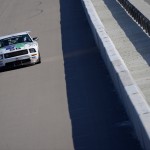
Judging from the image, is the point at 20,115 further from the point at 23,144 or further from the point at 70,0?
the point at 70,0

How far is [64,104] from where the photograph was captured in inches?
593

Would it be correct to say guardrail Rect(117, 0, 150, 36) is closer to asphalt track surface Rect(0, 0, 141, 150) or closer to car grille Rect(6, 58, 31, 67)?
asphalt track surface Rect(0, 0, 141, 150)

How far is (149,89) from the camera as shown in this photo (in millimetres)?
14625

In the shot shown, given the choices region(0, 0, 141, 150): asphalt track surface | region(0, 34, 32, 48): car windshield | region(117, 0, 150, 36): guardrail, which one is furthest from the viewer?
region(0, 34, 32, 48): car windshield

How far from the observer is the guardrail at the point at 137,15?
22719 millimetres

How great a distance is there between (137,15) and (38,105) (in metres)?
11.8

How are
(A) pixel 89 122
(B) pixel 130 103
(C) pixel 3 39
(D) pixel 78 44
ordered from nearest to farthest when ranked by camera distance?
1. (B) pixel 130 103
2. (A) pixel 89 122
3. (C) pixel 3 39
4. (D) pixel 78 44

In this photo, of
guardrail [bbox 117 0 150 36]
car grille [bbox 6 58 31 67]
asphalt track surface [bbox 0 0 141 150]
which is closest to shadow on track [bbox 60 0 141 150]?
asphalt track surface [bbox 0 0 141 150]

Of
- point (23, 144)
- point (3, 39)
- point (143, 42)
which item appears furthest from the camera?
point (3, 39)

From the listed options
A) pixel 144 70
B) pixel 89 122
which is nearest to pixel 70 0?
pixel 144 70

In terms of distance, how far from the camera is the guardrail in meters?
22.7

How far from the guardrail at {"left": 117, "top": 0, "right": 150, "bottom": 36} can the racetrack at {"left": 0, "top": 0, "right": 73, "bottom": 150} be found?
3340 millimetres

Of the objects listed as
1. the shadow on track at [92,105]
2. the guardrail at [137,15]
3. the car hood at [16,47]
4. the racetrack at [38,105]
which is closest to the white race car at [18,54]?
the car hood at [16,47]

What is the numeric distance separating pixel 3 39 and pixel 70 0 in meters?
26.6
